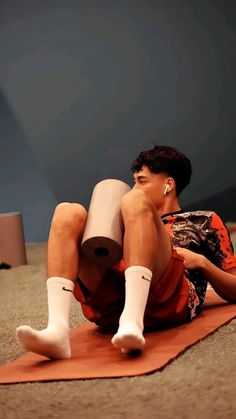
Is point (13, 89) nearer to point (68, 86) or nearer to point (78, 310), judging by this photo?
point (68, 86)

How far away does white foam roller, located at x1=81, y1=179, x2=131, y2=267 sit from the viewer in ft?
5.39

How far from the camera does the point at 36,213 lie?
18.9 ft

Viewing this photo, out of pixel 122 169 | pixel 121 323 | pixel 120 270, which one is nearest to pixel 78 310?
pixel 120 270

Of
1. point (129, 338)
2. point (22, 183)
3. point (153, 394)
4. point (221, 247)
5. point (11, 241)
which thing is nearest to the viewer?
point (153, 394)

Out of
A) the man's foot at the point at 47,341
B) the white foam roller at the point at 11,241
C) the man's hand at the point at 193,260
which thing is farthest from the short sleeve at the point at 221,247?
the white foam roller at the point at 11,241

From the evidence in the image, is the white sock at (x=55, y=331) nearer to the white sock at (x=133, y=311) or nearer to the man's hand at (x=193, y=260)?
the white sock at (x=133, y=311)

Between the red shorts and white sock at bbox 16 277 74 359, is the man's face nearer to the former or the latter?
the red shorts

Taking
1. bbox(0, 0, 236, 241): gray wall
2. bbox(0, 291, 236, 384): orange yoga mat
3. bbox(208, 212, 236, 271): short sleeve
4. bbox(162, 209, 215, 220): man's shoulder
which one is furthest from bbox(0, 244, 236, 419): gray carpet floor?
bbox(0, 0, 236, 241): gray wall

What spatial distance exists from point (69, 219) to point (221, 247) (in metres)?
0.58

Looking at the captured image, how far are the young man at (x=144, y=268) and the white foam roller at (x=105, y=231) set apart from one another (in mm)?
25

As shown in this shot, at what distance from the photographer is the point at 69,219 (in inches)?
66.4

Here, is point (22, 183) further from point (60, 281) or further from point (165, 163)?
point (60, 281)

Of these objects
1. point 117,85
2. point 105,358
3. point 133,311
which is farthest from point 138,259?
point 117,85

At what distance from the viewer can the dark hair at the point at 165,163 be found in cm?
214
